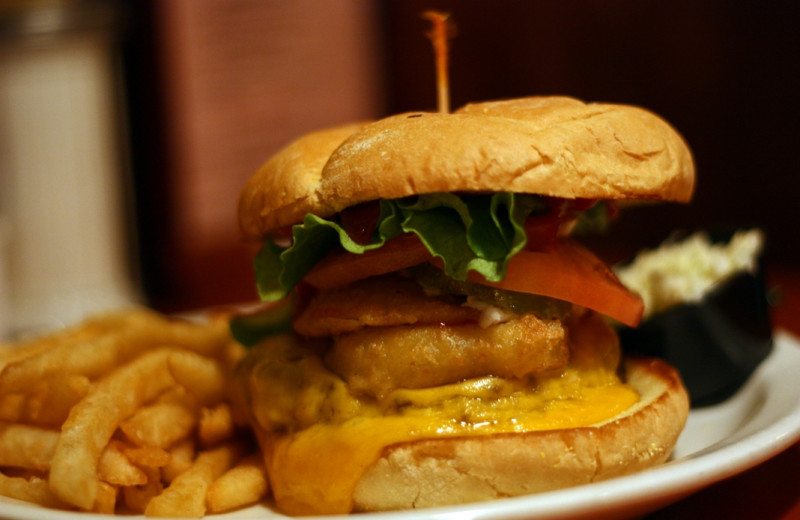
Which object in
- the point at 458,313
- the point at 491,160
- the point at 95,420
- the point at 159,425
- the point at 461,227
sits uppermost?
the point at 491,160

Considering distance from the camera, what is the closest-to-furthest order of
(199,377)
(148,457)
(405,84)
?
(148,457)
(199,377)
(405,84)

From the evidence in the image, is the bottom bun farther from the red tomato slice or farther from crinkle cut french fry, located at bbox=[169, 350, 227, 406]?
crinkle cut french fry, located at bbox=[169, 350, 227, 406]

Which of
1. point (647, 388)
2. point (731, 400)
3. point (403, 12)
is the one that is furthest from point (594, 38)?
point (647, 388)

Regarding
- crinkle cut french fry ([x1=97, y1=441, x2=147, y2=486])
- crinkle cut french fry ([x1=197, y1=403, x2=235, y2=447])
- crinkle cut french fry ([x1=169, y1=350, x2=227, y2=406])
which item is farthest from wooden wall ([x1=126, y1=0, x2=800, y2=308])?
crinkle cut french fry ([x1=97, y1=441, x2=147, y2=486])

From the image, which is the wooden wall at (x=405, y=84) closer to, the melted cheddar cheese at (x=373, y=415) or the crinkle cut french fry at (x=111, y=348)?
the crinkle cut french fry at (x=111, y=348)

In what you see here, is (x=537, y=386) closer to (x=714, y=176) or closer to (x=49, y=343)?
(x=49, y=343)

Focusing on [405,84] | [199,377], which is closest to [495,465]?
[199,377]

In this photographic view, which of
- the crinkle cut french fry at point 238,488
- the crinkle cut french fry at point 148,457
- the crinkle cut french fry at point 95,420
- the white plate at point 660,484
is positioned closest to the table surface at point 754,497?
the white plate at point 660,484

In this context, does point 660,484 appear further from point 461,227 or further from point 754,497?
point 461,227
